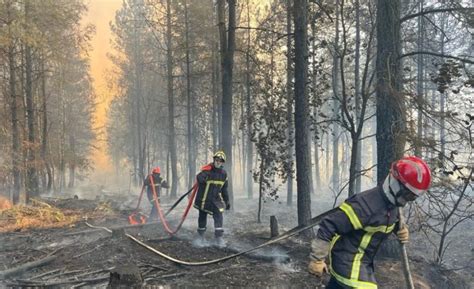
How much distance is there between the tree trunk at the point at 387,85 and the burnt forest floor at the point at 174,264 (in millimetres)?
2086

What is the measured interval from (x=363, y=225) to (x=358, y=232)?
178 millimetres

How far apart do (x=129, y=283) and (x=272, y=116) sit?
26.5 ft

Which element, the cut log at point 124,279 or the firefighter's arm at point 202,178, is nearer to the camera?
the cut log at point 124,279

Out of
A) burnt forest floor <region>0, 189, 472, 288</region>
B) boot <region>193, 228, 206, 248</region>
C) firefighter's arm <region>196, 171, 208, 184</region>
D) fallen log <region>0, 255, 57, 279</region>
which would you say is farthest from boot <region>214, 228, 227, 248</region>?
fallen log <region>0, 255, 57, 279</region>

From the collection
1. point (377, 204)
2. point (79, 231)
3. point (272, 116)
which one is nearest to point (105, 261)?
point (79, 231)

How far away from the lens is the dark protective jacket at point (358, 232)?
152 inches

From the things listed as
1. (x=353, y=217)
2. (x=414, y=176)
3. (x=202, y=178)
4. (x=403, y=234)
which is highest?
(x=414, y=176)

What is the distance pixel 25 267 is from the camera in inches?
279

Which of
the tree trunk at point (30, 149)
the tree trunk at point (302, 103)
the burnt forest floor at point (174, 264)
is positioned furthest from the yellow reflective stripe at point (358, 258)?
the tree trunk at point (30, 149)

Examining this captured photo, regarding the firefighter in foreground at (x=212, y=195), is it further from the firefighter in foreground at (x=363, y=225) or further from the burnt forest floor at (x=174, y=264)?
the firefighter in foreground at (x=363, y=225)

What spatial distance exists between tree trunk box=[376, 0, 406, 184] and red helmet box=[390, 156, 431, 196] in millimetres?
4135

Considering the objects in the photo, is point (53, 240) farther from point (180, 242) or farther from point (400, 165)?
point (400, 165)

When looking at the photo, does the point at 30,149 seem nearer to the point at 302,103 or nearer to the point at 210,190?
the point at 210,190

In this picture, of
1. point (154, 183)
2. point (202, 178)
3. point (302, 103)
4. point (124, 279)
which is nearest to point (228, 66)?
point (154, 183)
